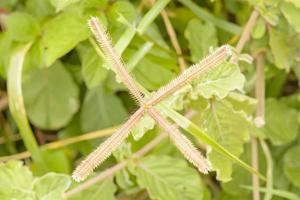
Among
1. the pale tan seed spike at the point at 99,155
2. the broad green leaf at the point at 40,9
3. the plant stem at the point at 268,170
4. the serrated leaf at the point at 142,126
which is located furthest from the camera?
the broad green leaf at the point at 40,9

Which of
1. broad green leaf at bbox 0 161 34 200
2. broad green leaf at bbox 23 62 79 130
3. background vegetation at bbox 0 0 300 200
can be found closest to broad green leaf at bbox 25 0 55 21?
background vegetation at bbox 0 0 300 200

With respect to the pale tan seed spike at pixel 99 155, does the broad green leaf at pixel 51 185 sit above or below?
below

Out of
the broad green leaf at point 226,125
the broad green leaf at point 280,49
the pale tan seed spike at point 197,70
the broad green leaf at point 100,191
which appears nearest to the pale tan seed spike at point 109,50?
the pale tan seed spike at point 197,70

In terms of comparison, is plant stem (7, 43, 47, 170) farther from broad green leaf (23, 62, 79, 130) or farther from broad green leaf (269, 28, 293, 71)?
broad green leaf (269, 28, 293, 71)

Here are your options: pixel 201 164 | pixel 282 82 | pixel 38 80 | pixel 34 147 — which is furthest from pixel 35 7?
pixel 201 164

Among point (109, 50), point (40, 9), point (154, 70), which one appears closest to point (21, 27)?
point (40, 9)

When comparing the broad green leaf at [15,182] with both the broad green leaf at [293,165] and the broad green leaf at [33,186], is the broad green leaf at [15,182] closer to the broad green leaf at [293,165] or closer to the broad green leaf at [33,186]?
the broad green leaf at [33,186]
